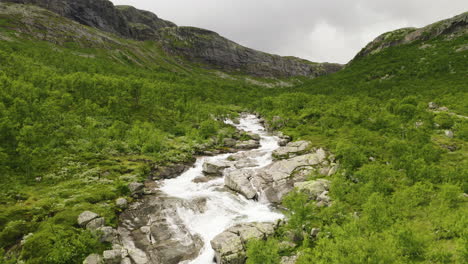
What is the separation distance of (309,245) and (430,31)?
160456mm

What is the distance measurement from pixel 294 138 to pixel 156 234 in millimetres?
42904

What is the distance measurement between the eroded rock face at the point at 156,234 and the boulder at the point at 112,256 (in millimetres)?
1219

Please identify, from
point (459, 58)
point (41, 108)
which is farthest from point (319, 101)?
point (41, 108)

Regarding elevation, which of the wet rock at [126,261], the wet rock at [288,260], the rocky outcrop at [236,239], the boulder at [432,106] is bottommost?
the wet rock at [126,261]

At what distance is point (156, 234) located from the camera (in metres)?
27.0

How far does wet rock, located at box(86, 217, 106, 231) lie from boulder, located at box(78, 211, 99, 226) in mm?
464

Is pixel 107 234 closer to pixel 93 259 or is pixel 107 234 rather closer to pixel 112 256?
pixel 112 256

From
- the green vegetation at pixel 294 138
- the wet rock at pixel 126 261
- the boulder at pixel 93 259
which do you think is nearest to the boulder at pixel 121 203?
the green vegetation at pixel 294 138

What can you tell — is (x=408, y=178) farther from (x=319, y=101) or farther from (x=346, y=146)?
(x=319, y=101)

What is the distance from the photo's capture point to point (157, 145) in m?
52.2

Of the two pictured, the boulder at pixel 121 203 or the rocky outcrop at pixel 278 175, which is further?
the rocky outcrop at pixel 278 175

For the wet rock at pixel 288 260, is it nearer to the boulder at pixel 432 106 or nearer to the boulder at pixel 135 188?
the boulder at pixel 135 188

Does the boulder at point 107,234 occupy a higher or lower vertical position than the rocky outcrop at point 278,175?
lower

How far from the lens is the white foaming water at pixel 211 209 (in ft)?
Answer: 92.5
